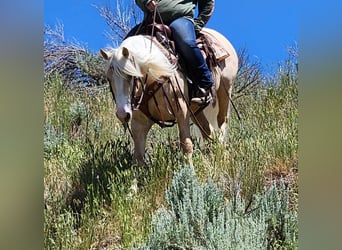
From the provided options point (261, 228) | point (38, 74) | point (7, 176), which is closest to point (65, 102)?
point (38, 74)

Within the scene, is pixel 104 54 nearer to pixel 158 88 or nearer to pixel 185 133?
pixel 158 88

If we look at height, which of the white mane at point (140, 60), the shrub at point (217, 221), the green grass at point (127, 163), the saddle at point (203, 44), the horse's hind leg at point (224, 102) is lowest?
the shrub at point (217, 221)

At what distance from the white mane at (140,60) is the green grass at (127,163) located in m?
0.27

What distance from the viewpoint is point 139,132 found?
9.93ft

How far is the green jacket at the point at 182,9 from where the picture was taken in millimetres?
2928

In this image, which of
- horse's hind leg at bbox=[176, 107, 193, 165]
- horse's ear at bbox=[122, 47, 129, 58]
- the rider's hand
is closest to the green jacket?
the rider's hand

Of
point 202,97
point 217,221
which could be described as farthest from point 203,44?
point 217,221

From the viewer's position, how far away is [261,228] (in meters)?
2.70

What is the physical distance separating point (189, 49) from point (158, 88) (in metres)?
0.24

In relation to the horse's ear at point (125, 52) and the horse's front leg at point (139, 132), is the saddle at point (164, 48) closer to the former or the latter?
the horse's front leg at point (139, 132)

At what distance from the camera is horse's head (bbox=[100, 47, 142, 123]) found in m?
2.81

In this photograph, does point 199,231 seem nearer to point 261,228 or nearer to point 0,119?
point 261,228

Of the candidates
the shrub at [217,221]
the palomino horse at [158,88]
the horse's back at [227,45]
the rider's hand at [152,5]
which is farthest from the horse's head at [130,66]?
the shrub at [217,221]

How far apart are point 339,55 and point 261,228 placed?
0.82 m
